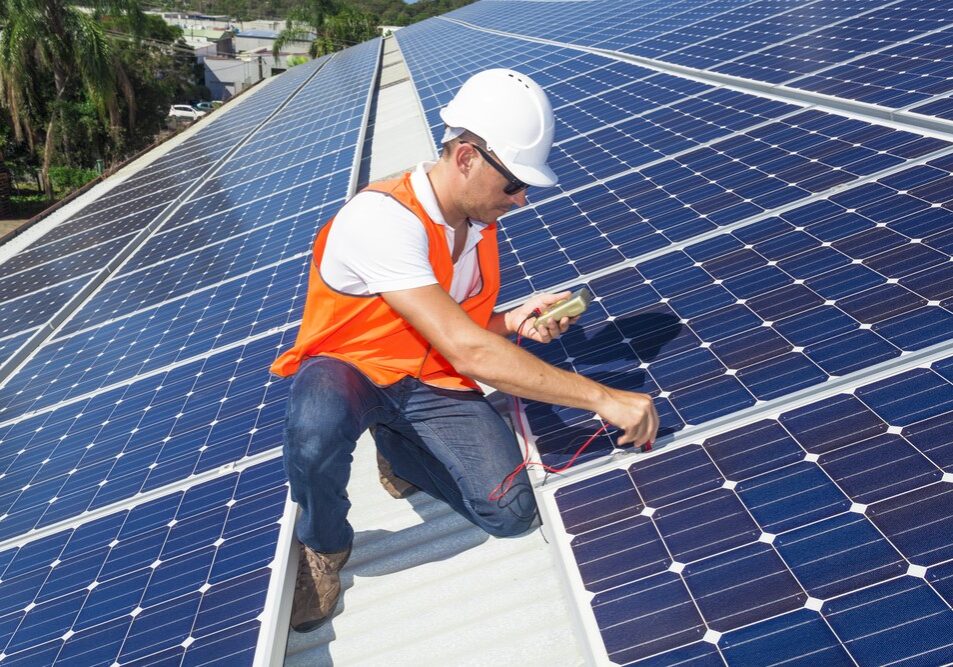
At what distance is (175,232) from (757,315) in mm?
10497

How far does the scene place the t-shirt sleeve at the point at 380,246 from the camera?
13.9ft

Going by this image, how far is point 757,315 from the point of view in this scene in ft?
16.0

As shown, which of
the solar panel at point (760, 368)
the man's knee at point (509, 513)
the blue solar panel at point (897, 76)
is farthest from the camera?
the blue solar panel at point (897, 76)

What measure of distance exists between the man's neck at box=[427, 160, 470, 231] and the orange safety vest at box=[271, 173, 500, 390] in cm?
10

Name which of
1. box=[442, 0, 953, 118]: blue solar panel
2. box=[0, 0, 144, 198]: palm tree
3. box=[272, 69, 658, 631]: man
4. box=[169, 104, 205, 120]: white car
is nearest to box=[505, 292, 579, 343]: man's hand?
box=[272, 69, 658, 631]: man

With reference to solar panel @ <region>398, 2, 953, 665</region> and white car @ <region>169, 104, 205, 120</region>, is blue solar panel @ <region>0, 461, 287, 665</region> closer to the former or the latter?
solar panel @ <region>398, 2, 953, 665</region>

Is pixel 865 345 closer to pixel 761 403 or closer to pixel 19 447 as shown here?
pixel 761 403

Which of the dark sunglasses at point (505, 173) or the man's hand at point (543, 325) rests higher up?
the dark sunglasses at point (505, 173)

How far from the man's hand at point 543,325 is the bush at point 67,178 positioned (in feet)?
A: 144

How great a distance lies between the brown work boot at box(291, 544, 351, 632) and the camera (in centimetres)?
476

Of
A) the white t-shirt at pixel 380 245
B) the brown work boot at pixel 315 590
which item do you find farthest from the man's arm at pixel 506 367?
the brown work boot at pixel 315 590

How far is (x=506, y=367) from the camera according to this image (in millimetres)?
4090

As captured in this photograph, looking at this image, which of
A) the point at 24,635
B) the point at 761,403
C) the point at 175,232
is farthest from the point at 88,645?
the point at 175,232

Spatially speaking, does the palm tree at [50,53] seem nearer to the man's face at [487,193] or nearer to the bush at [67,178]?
the bush at [67,178]
